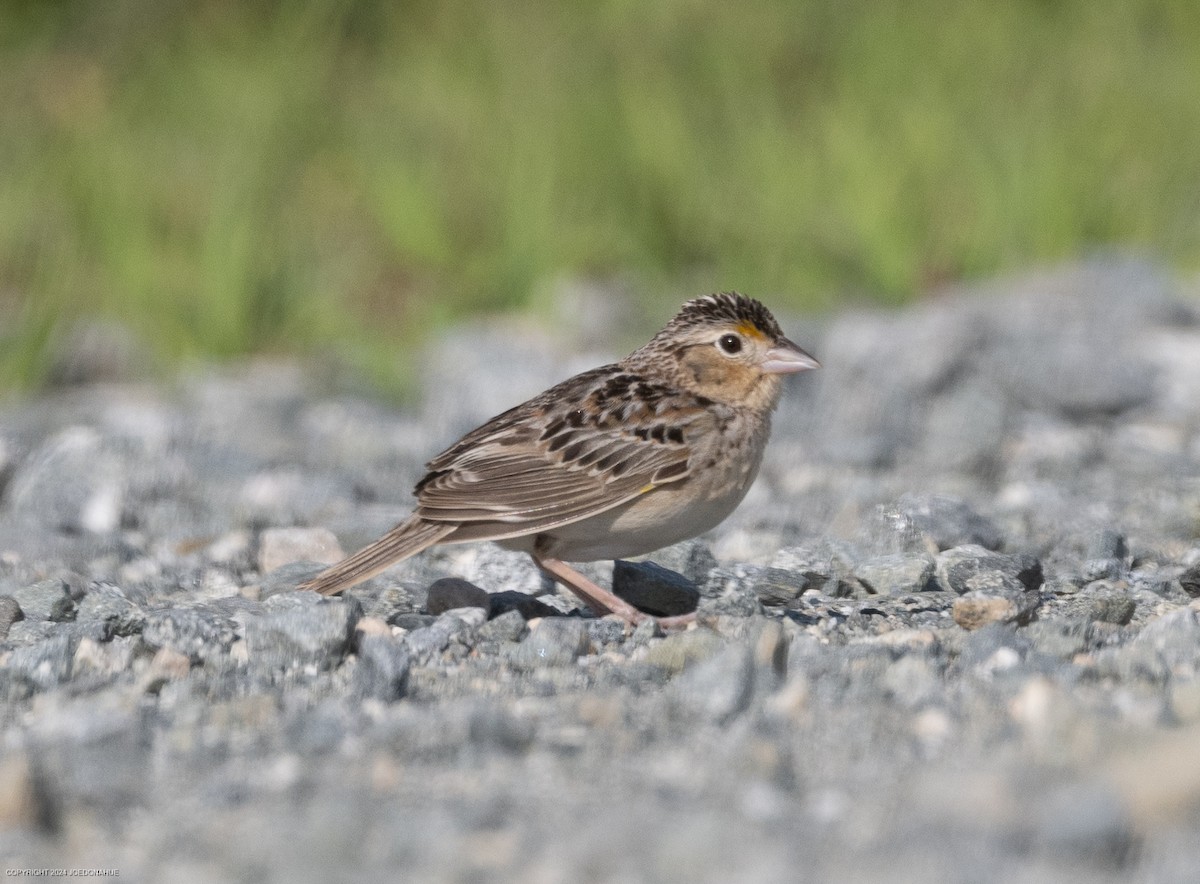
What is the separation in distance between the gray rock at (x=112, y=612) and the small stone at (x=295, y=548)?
86 centimetres

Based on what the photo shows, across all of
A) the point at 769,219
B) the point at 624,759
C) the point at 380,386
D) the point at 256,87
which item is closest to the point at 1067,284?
the point at 769,219

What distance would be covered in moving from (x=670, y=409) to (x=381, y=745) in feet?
6.60

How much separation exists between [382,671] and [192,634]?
60 centimetres

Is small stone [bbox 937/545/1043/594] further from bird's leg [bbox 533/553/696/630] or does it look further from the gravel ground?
bird's leg [bbox 533/553/696/630]

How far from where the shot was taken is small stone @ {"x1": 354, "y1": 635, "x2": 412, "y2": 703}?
3.93m

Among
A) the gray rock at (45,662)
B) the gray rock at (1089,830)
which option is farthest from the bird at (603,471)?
the gray rock at (1089,830)

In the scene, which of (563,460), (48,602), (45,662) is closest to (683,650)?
(563,460)

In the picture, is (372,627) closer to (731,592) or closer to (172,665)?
(172,665)

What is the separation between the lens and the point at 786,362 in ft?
17.8

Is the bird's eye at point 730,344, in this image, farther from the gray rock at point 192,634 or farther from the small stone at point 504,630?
the gray rock at point 192,634

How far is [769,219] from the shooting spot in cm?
968

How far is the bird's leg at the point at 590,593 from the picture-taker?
475cm

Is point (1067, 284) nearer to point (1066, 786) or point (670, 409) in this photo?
point (670, 409)

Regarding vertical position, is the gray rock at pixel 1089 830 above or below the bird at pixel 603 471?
below
